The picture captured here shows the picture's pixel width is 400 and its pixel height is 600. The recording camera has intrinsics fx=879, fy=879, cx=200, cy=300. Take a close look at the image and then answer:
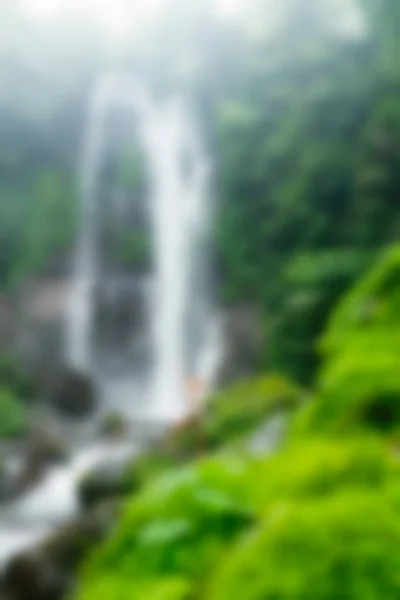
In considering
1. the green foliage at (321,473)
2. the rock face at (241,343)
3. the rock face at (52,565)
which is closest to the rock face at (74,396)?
the rock face at (241,343)

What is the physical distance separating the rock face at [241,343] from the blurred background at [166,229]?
0.08 meters

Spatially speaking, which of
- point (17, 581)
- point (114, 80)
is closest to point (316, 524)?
point (17, 581)

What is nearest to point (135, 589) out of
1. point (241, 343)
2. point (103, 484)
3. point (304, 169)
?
point (103, 484)

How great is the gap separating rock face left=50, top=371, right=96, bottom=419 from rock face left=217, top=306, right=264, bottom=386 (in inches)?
125

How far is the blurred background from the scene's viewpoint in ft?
43.5

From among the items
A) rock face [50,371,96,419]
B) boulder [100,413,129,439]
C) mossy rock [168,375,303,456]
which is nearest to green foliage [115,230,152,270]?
rock face [50,371,96,419]

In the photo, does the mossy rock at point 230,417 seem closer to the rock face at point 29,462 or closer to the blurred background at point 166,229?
the blurred background at point 166,229

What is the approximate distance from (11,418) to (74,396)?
300 centimetres

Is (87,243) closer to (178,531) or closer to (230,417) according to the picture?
(230,417)

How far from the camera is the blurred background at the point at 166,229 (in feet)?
43.5

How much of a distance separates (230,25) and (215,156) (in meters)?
5.94

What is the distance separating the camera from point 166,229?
25609 millimetres

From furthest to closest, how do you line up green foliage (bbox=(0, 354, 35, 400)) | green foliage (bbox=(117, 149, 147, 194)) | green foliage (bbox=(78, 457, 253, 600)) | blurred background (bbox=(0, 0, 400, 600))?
green foliage (bbox=(117, 149, 147, 194)) → green foliage (bbox=(0, 354, 35, 400)) → blurred background (bbox=(0, 0, 400, 600)) → green foliage (bbox=(78, 457, 253, 600))

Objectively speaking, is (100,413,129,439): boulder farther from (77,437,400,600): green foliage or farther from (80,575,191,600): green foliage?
(80,575,191,600): green foliage
